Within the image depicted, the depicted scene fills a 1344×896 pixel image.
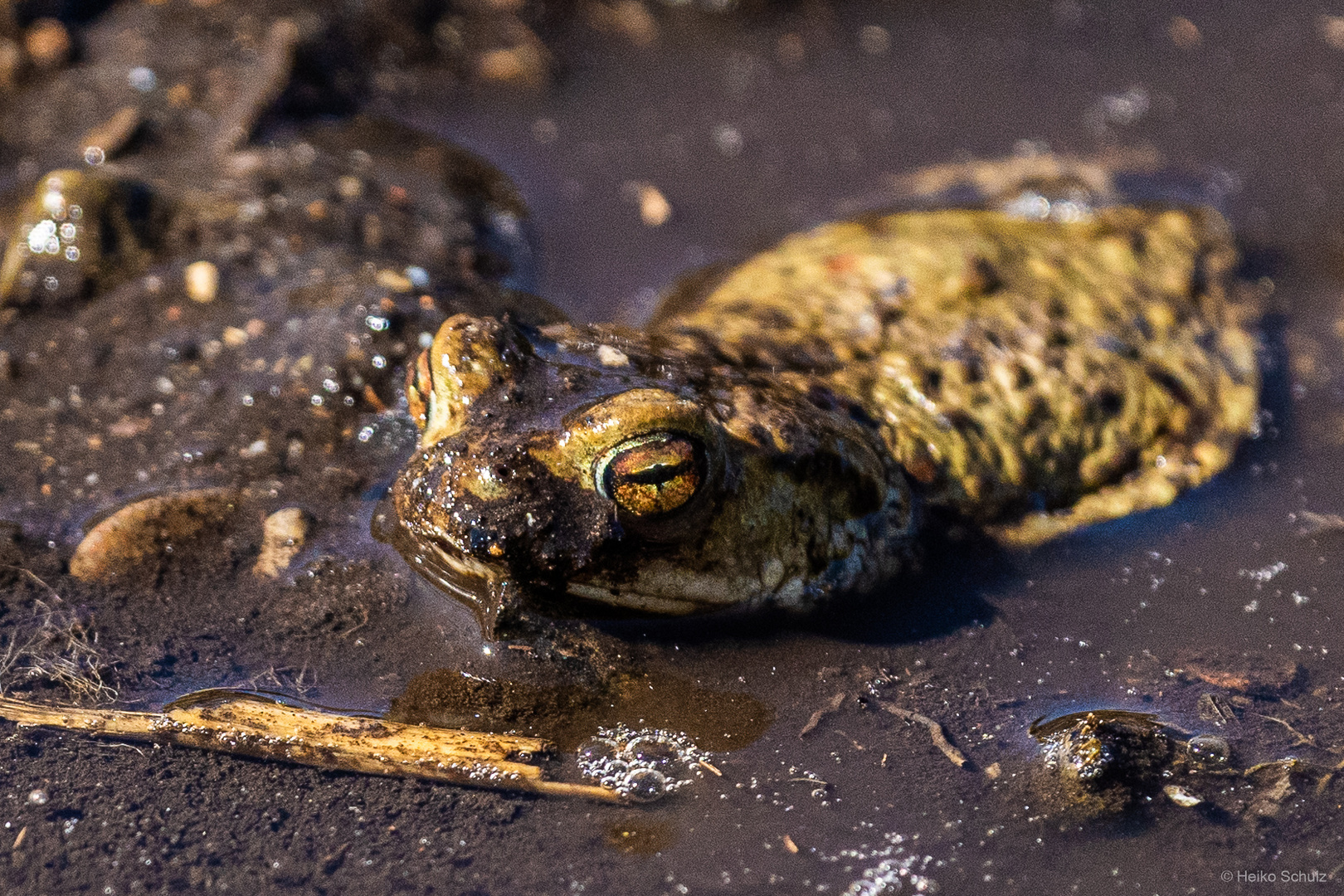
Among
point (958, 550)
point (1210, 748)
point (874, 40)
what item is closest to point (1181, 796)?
point (1210, 748)

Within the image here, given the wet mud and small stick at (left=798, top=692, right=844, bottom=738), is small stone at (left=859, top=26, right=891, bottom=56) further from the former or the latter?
small stick at (left=798, top=692, right=844, bottom=738)

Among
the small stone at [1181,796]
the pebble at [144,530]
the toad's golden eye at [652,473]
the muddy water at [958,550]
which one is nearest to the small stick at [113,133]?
the muddy water at [958,550]

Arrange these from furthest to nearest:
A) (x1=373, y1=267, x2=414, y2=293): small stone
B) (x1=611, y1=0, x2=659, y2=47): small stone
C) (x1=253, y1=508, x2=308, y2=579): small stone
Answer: (x1=611, y1=0, x2=659, y2=47): small stone → (x1=373, y1=267, x2=414, y2=293): small stone → (x1=253, y1=508, x2=308, y2=579): small stone

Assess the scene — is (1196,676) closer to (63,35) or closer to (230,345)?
(230,345)

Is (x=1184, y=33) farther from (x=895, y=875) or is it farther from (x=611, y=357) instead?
(x=895, y=875)

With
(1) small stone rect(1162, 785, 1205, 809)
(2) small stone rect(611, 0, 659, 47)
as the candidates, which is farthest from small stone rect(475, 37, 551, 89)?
(1) small stone rect(1162, 785, 1205, 809)

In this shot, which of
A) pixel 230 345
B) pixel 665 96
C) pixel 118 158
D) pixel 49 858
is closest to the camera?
pixel 49 858

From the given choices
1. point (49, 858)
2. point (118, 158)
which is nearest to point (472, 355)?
point (49, 858)
